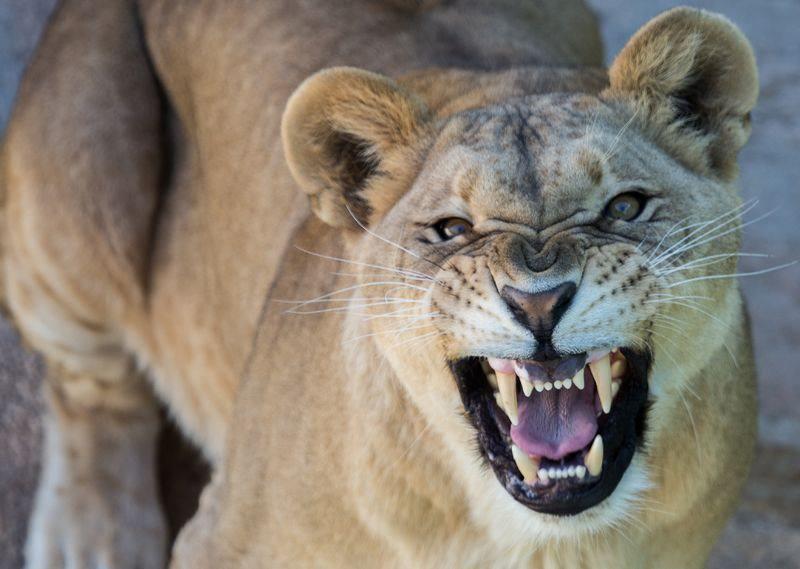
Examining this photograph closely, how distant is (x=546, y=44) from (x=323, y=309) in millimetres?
1097

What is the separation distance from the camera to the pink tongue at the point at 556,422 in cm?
224

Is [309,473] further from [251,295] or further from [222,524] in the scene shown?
[251,295]

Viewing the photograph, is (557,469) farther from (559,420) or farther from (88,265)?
(88,265)

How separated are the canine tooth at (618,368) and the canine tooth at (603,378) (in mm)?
60

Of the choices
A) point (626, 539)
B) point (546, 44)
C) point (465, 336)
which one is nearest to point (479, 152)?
point (465, 336)

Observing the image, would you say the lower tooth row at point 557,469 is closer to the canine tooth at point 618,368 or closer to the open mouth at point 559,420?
the open mouth at point 559,420

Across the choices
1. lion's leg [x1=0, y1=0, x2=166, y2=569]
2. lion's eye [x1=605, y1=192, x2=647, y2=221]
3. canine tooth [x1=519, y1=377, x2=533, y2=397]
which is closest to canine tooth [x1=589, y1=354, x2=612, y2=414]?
canine tooth [x1=519, y1=377, x2=533, y2=397]

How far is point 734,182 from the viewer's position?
2.46 m

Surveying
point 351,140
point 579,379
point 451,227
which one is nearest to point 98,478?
point 351,140

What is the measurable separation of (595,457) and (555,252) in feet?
1.14

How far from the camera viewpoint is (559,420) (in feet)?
7.47

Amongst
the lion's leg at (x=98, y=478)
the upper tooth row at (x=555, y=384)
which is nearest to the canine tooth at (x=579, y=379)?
the upper tooth row at (x=555, y=384)

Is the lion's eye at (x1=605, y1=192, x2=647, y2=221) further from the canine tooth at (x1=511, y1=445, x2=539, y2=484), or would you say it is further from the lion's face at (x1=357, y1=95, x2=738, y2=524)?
the canine tooth at (x1=511, y1=445, x2=539, y2=484)

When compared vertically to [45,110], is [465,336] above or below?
above
